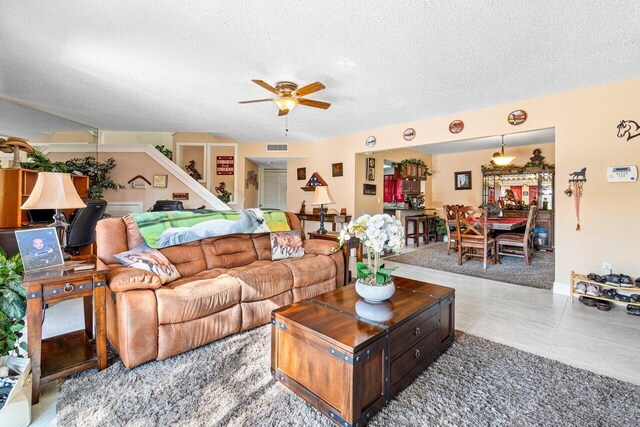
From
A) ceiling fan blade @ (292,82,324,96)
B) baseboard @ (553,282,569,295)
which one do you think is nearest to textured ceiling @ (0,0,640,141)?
ceiling fan blade @ (292,82,324,96)

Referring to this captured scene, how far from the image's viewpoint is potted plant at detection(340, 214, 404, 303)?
177 centimetres

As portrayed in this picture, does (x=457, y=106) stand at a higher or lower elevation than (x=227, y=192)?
higher

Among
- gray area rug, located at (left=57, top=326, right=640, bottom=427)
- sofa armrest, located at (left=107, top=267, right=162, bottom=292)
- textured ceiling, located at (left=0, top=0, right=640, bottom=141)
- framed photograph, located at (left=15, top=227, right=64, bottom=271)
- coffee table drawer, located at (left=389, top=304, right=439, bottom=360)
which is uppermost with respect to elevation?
textured ceiling, located at (left=0, top=0, right=640, bottom=141)

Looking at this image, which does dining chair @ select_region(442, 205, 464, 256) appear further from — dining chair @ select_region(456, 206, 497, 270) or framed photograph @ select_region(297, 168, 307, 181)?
framed photograph @ select_region(297, 168, 307, 181)

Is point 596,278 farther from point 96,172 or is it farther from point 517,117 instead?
point 96,172

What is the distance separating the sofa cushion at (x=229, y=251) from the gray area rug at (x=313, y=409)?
0.92m

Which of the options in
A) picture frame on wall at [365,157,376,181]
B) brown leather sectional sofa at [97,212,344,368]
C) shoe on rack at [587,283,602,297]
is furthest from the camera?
picture frame on wall at [365,157,376,181]

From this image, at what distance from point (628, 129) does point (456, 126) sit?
184 centimetres

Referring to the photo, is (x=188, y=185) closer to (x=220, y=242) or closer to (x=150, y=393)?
(x=220, y=242)

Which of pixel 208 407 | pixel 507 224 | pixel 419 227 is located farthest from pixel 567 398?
pixel 419 227

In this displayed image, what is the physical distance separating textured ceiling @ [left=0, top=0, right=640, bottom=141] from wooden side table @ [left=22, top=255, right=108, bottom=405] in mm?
1882

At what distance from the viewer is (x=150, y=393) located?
1.62 metres

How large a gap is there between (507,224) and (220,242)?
4.32 metres

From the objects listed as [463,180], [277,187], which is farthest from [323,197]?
[463,180]
